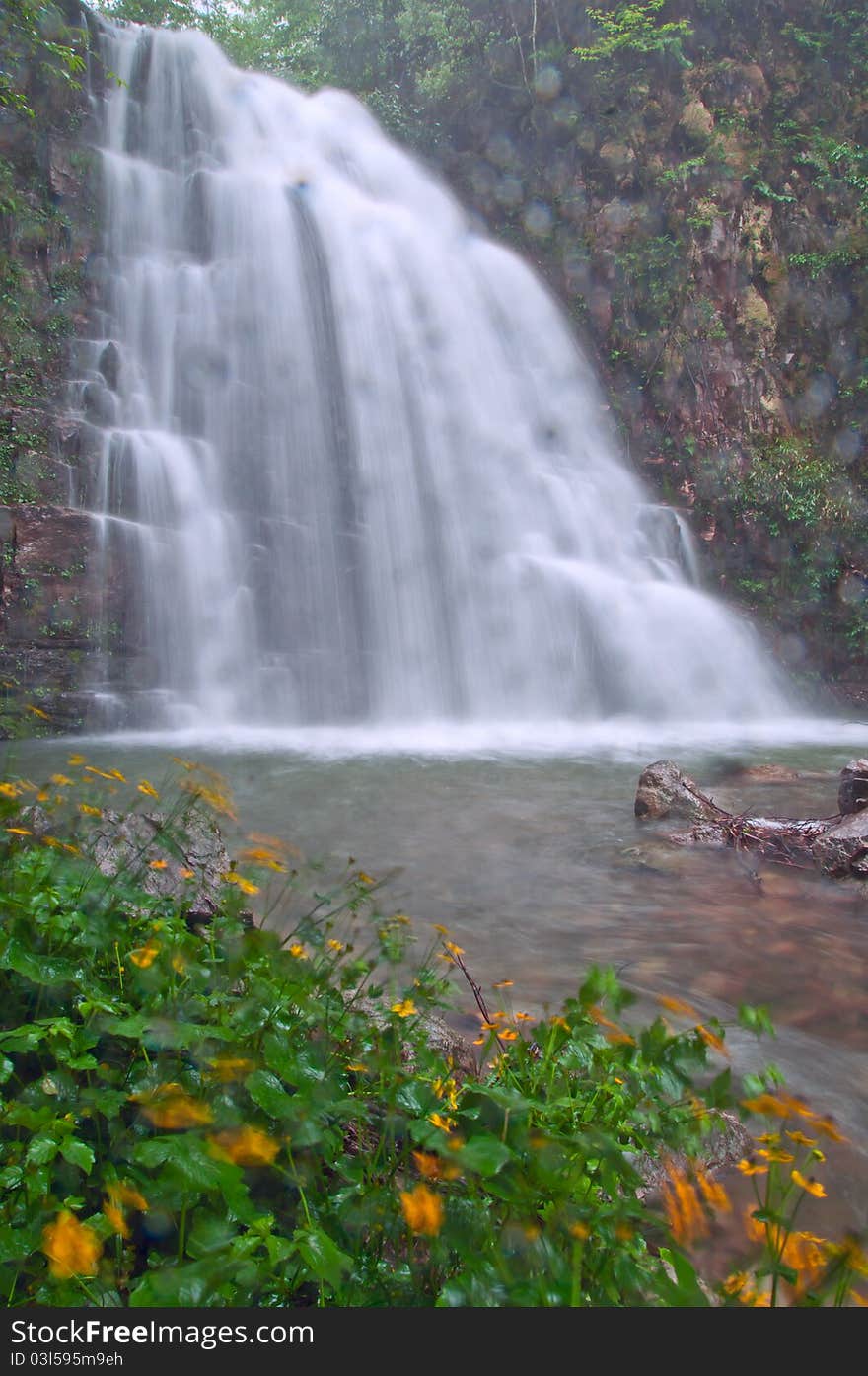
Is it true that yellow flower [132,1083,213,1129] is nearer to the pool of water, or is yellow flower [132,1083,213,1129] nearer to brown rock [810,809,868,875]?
→ the pool of water

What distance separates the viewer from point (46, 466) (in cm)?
1177

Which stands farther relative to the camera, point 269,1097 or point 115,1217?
point 269,1097

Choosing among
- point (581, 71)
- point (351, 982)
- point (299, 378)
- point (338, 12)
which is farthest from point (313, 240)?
point (351, 982)

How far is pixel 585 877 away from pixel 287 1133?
3685mm

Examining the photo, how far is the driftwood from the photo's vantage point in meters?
5.08

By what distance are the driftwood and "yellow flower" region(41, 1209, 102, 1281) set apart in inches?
182

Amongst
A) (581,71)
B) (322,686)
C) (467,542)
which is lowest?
(322,686)

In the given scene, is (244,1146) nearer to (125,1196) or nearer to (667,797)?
(125,1196)

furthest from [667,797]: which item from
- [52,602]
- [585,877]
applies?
[52,602]

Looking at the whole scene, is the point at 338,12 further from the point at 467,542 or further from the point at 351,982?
the point at 351,982

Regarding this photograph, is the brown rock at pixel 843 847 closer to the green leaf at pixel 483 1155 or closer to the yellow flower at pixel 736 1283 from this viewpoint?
the yellow flower at pixel 736 1283

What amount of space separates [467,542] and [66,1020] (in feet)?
41.2

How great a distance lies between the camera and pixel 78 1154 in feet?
5.02

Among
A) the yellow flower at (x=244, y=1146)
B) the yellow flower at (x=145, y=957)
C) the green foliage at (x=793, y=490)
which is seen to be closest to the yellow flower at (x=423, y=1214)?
the yellow flower at (x=244, y=1146)
